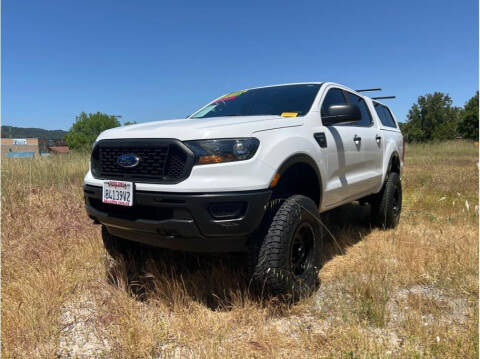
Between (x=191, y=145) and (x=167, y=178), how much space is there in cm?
24

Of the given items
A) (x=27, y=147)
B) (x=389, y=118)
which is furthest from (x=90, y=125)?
(x=389, y=118)

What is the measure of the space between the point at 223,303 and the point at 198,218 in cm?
79

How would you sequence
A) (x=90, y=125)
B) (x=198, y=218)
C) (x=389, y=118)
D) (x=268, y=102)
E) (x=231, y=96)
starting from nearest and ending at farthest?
(x=198, y=218)
(x=268, y=102)
(x=231, y=96)
(x=389, y=118)
(x=90, y=125)

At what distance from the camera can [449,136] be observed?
40688mm

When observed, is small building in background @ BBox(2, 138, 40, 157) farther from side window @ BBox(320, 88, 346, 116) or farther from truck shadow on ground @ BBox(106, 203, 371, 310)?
side window @ BBox(320, 88, 346, 116)

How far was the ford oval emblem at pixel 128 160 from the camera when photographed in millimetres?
2020

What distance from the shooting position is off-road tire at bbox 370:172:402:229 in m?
3.94

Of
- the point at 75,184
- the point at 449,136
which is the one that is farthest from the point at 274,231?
the point at 449,136

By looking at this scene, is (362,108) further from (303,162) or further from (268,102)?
(303,162)

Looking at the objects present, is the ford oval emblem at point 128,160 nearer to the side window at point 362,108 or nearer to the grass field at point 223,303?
the grass field at point 223,303

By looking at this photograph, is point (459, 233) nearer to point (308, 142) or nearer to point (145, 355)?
point (308, 142)

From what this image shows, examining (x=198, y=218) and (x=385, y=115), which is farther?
(x=385, y=115)

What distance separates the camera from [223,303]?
2.25 m

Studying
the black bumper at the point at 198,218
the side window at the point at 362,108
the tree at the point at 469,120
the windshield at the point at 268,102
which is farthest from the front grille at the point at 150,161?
the tree at the point at 469,120
